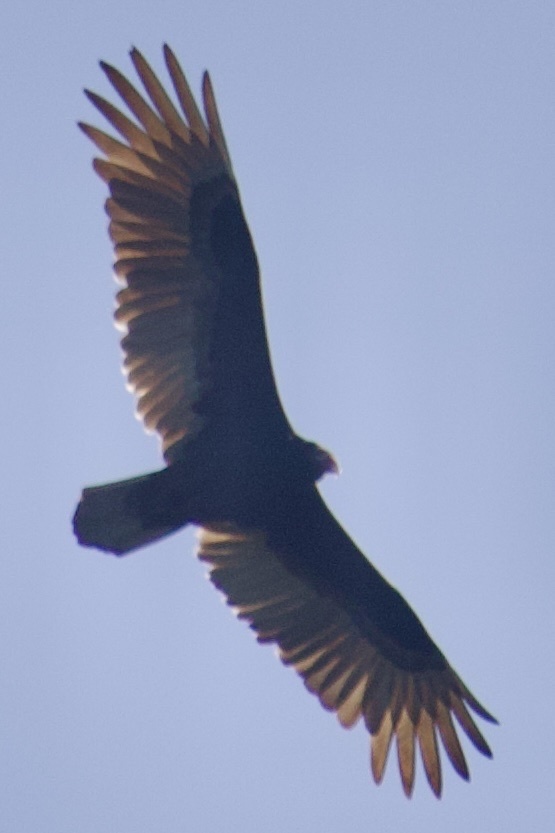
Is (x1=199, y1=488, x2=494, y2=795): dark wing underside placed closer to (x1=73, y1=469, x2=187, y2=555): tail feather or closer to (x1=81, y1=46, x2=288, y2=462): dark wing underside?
(x1=73, y1=469, x2=187, y2=555): tail feather

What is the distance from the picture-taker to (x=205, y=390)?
26.2ft

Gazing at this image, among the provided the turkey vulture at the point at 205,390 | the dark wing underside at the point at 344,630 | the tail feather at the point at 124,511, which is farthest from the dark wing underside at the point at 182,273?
the dark wing underside at the point at 344,630

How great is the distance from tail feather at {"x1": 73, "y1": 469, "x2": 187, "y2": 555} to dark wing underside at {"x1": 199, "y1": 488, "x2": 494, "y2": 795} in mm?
556

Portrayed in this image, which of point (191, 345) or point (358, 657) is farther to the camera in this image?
point (358, 657)

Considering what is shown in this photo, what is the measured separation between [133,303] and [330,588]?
1.96 meters

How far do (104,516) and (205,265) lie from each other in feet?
4.51

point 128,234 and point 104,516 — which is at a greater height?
point 128,234

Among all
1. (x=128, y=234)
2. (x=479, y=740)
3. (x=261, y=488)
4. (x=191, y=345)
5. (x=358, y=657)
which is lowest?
(x=479, y=740)

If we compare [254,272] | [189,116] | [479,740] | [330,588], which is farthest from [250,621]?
[189,116]

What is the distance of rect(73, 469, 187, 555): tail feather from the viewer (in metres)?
7.76

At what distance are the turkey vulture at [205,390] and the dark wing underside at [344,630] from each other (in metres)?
0.01

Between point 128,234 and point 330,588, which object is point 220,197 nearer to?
point 128,234

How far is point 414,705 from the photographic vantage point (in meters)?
8.31

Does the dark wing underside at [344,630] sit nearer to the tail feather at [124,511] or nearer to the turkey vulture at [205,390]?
the turkey vulture at [205,390]
